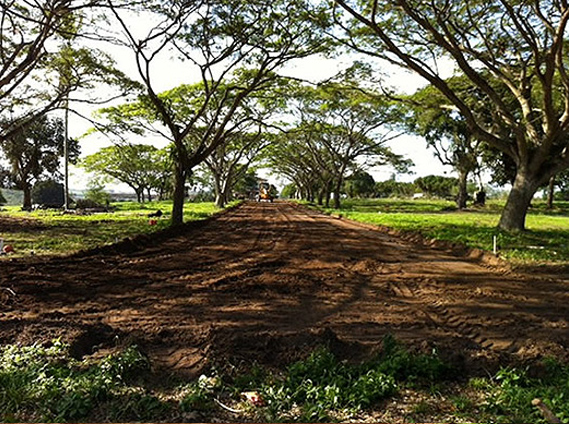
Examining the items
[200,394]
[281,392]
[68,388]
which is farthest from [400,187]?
[68,388]

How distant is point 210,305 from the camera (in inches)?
240

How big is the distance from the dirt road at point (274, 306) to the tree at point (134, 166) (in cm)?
3709

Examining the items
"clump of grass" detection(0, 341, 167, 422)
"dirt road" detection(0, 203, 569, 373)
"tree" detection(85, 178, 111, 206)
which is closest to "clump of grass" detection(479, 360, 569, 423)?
"dirt road" detection(0, 203, 569, 373)

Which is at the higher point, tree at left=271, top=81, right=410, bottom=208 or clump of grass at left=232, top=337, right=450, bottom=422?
tree at left=271, top=81, right=410, bottom=208

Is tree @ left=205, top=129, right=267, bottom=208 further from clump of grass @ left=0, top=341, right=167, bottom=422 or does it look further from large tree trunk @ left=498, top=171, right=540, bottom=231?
clump of grass @ left=0, top=341, right=167, bottom=422

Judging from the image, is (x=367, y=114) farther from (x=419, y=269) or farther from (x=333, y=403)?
(x=333, y=403)

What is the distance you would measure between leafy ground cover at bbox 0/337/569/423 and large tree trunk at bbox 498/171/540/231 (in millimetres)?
12044

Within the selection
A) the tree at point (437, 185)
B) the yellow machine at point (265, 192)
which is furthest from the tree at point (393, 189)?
the yellow machine at point (265, 192)

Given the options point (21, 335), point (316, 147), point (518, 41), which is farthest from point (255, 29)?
point (316, 147)

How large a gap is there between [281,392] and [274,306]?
2600 mm

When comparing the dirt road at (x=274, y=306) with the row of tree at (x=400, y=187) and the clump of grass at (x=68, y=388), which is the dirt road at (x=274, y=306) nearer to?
the clump of grass at (x=68, y=388)

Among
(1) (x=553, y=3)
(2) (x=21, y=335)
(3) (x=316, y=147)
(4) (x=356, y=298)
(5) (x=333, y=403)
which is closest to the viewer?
(5) (x=333, y=403)

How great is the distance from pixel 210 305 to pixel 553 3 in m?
12.8

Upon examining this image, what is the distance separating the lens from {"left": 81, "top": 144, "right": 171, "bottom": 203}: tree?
1952 inches
